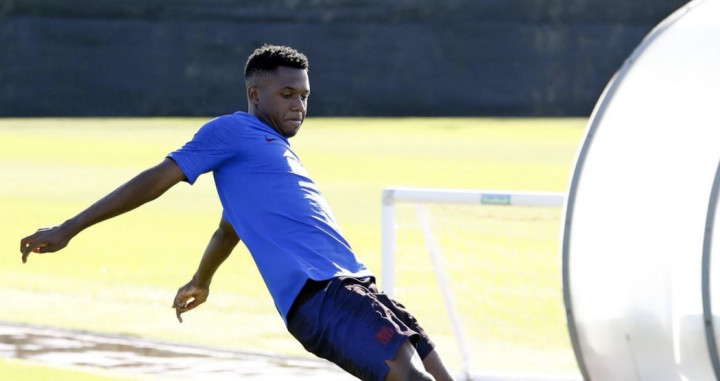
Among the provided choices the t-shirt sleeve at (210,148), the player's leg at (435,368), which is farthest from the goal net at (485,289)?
the t-shirt sleeve at (210,148)

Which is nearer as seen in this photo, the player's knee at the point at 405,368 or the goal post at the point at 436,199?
the player's knee at the point at 405,368

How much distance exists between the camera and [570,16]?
3034 cm

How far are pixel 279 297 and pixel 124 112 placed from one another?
25.7 metres

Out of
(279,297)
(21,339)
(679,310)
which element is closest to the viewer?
(279,297)

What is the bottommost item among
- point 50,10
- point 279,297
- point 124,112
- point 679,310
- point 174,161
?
point 124,112

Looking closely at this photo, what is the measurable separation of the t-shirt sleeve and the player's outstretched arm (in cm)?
3

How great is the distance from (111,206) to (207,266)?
712mm

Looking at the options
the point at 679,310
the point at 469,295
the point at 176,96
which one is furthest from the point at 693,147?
the point at 176,96

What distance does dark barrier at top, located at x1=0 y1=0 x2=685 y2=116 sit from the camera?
97.1 feet

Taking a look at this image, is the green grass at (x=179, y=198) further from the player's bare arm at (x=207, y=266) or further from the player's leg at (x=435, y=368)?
the player's leg at (x=435, y=368)

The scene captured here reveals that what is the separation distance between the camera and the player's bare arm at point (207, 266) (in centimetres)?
486

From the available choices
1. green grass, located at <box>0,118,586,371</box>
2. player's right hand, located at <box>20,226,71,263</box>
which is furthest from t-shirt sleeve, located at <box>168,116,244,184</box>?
green grass, located at <box>0,118,586,371</box>

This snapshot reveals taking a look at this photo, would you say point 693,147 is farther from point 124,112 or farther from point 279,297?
point 124,112

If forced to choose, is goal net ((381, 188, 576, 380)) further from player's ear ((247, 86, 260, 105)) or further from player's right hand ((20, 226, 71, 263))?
player's right hand ((20, 226, 71, 263))
